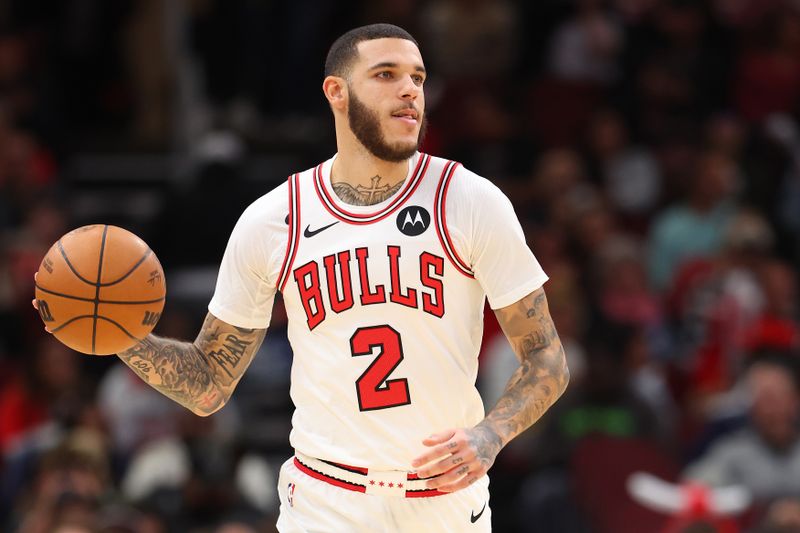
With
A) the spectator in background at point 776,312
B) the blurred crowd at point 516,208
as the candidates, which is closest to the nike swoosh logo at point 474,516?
the blurred crowd at point 516,208

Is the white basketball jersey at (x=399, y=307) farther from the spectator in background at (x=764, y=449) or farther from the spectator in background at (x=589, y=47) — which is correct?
the spectator in background at (x=589, y=47)

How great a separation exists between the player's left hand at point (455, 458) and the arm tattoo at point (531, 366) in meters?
0.28

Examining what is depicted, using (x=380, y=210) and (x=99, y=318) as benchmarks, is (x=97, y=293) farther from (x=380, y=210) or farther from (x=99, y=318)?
(x=380, y=210)

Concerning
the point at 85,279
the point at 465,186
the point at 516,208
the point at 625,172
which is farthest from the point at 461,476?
the point at 625,172

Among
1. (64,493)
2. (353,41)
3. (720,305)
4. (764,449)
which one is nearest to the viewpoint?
(353,41)

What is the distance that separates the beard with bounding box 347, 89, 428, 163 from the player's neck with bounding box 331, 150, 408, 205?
71 millimetres

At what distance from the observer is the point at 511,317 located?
585 centimetres

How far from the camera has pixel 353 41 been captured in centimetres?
593

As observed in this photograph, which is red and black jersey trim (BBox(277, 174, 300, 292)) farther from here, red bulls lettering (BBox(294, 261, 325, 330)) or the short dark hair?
the short dark hair

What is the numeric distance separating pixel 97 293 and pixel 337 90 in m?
1.32

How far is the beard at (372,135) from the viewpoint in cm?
583

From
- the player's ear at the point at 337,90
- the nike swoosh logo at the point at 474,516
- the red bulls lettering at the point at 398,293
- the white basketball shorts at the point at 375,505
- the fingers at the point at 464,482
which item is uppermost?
the player's ear at the point at 337,90

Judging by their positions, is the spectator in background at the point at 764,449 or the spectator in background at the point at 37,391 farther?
the spectator in background at the point at 37,391

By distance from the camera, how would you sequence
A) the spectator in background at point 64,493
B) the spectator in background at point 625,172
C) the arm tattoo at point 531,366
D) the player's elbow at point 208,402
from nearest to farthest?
1. the arm tattoo at point 531,366
2. the player's elbow at point 208,402
3. the spectator in background at point 64,493
4. the spectator in background at point 625,172
